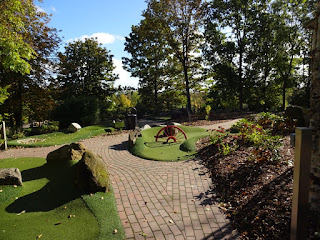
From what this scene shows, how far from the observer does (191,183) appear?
5461 millimetres

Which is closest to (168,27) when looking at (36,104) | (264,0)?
(264,0)

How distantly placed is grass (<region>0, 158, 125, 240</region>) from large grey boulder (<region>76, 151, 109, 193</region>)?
0.18 m

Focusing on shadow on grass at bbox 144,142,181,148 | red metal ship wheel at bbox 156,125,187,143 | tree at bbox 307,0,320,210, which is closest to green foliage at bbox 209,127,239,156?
shadow on grass at bbox 144,142,181,148

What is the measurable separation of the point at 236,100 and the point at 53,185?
24113 mm

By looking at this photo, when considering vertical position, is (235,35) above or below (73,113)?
above

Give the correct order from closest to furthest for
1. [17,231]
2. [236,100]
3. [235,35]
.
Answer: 1. [17,231]
2. [235,35]
3. [236,100]

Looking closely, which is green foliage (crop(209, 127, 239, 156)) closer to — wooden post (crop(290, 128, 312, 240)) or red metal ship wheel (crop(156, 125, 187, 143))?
red metal ship wheel (crop(156, 125, 187, 143))

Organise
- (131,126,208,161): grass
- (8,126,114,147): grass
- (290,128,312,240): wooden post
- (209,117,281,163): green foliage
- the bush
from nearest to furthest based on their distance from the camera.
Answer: (290,128,312,240): wooden post, (209,117,281,163): green foliage, (131,126,208,161): grass, (8,126,114,147): grass, the bush

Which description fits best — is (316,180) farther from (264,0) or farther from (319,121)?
(264,0)

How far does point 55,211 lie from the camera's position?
4152mm

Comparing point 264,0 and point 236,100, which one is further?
point 236,100

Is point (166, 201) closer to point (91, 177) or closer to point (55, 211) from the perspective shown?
point (91, 177)

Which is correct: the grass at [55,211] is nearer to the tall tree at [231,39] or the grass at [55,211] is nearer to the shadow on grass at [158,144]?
the shadow on grass at [158,144]

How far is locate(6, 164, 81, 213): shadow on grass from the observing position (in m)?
4.38
